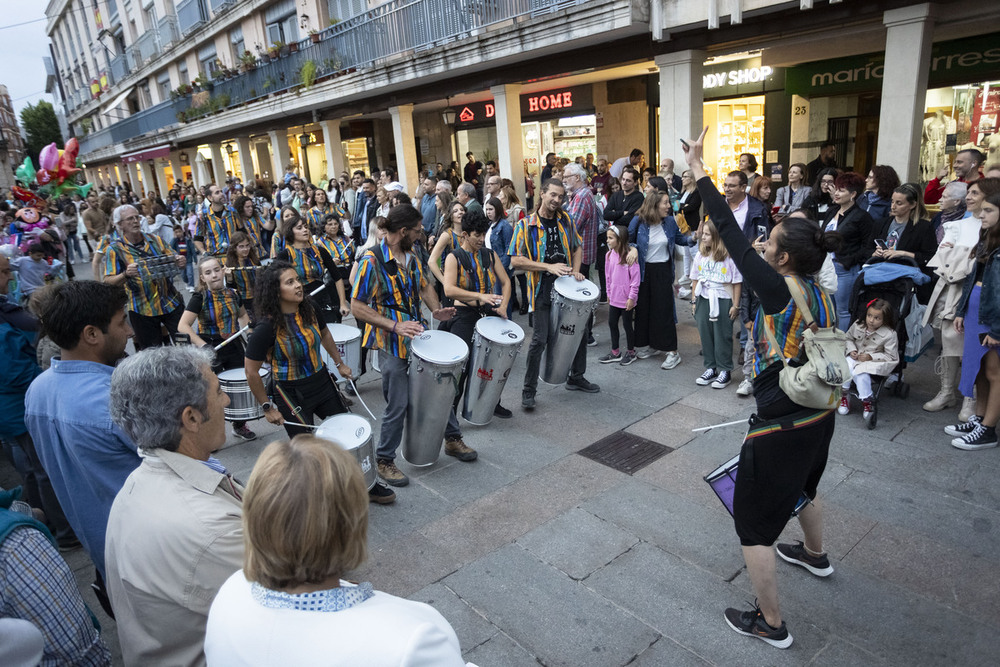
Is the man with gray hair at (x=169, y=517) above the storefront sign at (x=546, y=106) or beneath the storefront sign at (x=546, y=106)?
beneath

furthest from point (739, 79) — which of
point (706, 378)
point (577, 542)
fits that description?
point (577, 542)

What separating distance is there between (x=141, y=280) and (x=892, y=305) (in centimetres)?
664

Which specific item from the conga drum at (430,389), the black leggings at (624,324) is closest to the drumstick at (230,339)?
the conga drum at (430,389)

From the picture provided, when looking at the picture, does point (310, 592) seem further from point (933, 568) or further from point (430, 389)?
point (933, 568)

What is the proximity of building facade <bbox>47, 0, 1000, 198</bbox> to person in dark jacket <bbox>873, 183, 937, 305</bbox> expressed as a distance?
2.86 metres

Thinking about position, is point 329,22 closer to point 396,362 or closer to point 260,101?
point 260,101

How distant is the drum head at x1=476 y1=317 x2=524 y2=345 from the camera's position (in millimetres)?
4852

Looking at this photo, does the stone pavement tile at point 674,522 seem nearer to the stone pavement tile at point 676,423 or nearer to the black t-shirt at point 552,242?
the stone pavement tile at point 676,423

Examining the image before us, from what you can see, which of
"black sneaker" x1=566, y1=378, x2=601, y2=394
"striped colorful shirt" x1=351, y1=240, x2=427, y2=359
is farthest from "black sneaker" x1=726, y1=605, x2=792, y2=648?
Answer: "black sneaker" x1=566, y1=378, x2=601, y2=394

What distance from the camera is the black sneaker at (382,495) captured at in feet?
14.0

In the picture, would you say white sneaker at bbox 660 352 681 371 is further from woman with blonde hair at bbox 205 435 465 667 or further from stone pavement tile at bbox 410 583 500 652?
woman with blonde hair at bbox 205 435 465 667

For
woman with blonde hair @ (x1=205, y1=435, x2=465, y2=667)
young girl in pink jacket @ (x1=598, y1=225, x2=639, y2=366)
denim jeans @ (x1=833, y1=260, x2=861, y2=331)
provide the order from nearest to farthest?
woman with blonde hair @ (x1=205, y1=435, x2=465, y2=667), denim jeans @ (x1=833, y1=260, x2=861, y2=331), young girl in pink jacket @ (x1=598, y1=225, x2=639, y2=366)

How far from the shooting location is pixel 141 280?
593 centimetres

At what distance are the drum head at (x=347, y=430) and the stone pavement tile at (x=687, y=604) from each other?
151 centimetres
